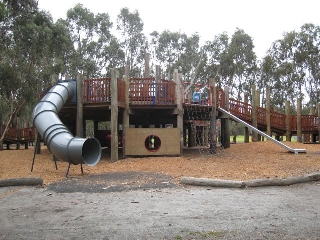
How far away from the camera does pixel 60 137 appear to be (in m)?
11.1

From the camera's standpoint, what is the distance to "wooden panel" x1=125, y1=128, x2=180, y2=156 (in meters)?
15.3

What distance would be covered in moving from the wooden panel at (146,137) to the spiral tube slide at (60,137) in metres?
3.26

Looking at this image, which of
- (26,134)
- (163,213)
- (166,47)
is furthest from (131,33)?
(163,213)

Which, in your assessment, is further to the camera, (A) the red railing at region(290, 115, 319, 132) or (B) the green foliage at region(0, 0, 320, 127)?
(B) the green foliage at region(0, 0, 320, 127)

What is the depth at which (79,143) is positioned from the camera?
33.8 ft

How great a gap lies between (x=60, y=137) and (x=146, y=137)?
16.4 ft

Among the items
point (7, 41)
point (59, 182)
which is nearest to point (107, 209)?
point (59, 182)

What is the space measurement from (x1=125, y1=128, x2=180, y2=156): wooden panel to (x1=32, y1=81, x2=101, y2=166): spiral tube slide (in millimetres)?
3262

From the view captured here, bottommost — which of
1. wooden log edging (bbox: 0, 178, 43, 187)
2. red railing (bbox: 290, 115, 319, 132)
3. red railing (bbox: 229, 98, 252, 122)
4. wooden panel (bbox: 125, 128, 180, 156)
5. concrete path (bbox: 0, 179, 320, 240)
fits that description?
concrete path (bbox: 0, 179, 320, 240)

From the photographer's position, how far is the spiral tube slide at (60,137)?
1032 cm

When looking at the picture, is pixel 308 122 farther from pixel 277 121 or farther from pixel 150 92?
pixel 150 92

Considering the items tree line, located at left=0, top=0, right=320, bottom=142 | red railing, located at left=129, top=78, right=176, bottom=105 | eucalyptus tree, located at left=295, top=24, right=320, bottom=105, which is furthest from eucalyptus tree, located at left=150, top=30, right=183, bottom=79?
red railing, located at left=129, top=78, right=176, bottom=105

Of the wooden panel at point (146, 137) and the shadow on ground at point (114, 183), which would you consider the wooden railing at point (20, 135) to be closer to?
the wooden panel at point (146, 137)

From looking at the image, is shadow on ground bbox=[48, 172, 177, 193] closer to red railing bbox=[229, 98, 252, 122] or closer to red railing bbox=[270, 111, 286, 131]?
red railing bbox=[229, 98, 252, 122]
